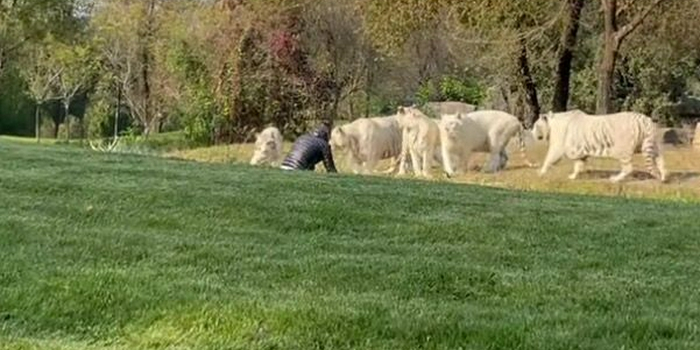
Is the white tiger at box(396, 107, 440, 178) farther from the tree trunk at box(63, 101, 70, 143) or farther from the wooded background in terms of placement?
the tree trunk at box(63, 101, 70, 143)

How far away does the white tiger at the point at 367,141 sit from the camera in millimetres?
11125

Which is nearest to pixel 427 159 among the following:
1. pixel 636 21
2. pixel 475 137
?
pixel 475 137

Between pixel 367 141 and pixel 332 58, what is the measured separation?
29.6 ft

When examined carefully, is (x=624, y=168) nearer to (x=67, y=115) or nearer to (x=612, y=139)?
(x=612, y=139)

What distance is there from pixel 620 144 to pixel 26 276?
7.70 metres

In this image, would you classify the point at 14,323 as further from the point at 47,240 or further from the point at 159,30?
the point at 159,30

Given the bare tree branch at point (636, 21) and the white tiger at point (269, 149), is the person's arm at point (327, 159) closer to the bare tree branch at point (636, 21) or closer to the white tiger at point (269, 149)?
the white tiger at point (269, 149)

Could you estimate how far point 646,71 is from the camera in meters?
21.8

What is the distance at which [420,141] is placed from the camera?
36.2ft

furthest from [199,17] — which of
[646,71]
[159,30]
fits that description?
[646,71]

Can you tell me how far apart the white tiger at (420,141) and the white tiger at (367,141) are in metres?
0.25

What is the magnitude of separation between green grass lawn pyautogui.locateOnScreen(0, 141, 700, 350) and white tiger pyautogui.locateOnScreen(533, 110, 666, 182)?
11.9ft

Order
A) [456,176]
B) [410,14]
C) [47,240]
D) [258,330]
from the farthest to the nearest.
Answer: [410,14] < [456,176] < [47,240] < [258,330]

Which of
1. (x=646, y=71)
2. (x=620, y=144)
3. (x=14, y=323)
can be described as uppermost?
(x=646, y=71)
